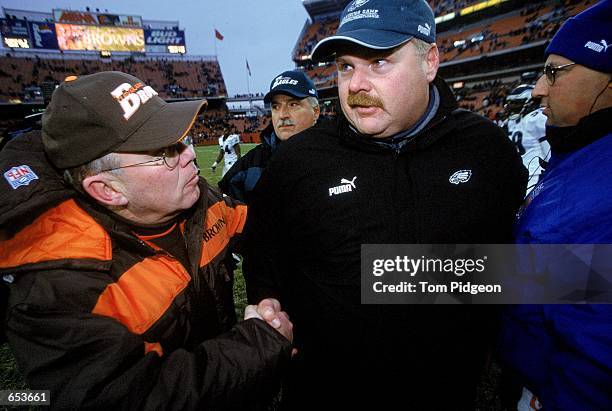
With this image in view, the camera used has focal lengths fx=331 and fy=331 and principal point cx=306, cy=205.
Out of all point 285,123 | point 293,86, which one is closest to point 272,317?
point 285,123

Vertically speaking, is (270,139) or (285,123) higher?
(285,123)

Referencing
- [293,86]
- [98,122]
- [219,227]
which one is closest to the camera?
[98,122]

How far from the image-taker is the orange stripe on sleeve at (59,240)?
1179 mm

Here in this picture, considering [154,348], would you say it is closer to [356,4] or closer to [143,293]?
[143,293]

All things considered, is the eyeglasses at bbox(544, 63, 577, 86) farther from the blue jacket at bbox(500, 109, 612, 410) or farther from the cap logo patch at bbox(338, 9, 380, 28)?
the cap logo patch at bbox(338, 9, 380, 28)

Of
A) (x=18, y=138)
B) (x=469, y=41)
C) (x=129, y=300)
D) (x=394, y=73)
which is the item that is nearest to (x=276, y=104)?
(x=394, y=73)

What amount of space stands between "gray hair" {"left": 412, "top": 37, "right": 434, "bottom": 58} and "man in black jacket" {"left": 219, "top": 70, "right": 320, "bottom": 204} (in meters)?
2.11

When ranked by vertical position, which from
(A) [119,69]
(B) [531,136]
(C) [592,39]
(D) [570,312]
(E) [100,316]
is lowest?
(D) [570,312]

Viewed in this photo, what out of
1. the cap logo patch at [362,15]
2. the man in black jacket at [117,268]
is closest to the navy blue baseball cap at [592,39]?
the cap logo patch at [362,15]

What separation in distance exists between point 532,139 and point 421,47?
3.04 metres

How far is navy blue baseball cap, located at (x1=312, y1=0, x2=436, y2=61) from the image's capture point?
1.54 metres

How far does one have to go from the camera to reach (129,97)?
1.46 metres

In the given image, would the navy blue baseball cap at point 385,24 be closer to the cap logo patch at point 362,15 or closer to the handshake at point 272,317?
the cap logo patch at point 362,15

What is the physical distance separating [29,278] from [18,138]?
69 cm
